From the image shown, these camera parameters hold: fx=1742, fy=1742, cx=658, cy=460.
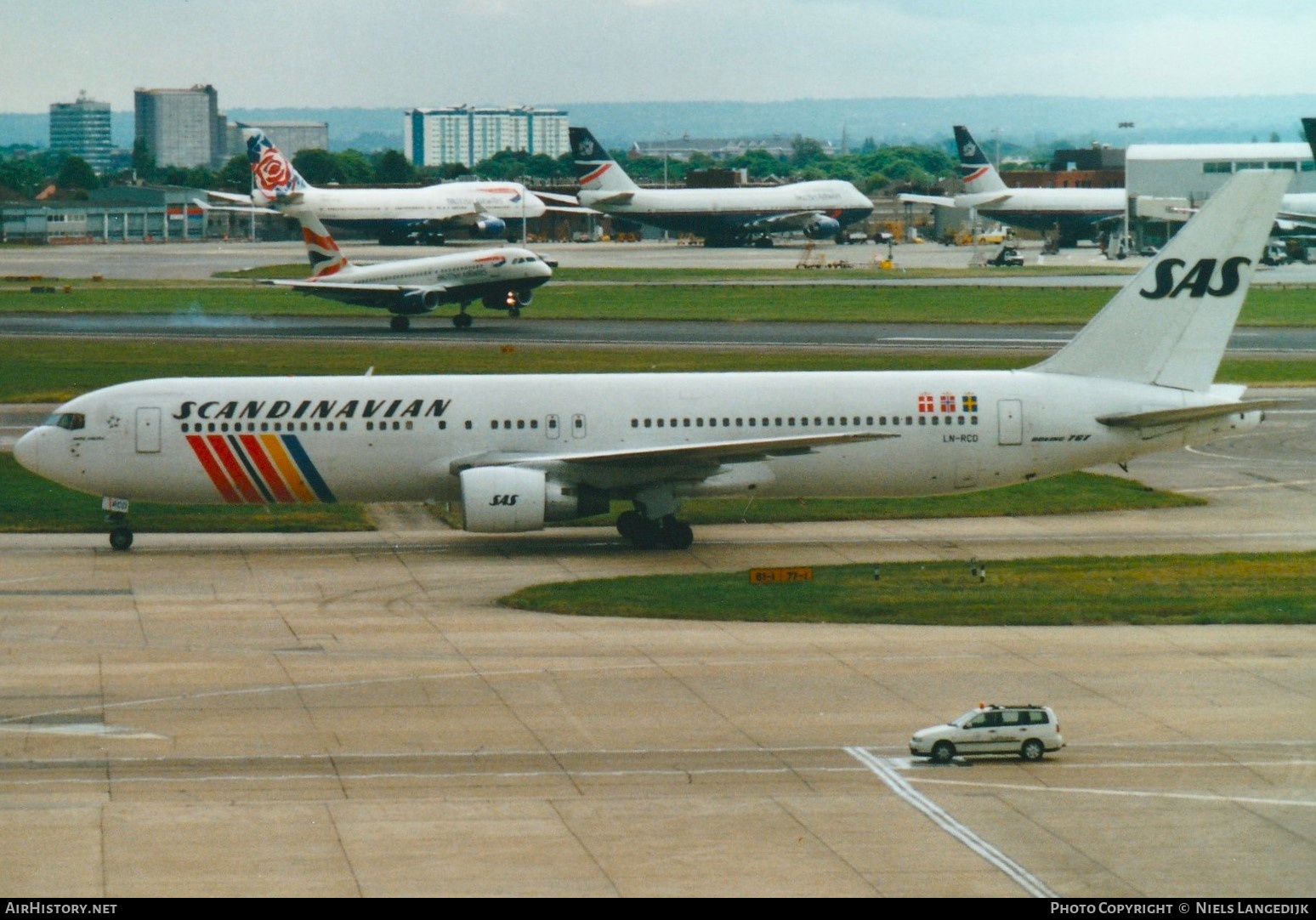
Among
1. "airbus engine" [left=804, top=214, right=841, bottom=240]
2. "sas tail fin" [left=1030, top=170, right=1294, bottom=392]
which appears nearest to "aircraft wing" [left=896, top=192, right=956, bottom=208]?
"airbus engine" [left=804, top=214, right=841, bottom=240]

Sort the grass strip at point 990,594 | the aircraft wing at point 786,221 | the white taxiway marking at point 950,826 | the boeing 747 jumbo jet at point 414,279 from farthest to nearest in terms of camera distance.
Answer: the aircraft wing at point 786,221 → the boeing 747 jumbo jet at point 414,279 → the grass strip at point 990,594 → the white taxiway marking at point 950,826

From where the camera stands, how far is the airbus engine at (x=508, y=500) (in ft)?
137

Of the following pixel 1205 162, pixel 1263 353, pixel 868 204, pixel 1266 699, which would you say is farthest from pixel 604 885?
pixel 868 204

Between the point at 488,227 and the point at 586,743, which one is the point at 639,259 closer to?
the point at 488,227

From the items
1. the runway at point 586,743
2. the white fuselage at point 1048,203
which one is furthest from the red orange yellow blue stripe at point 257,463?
the white fuselage at point 1048,203

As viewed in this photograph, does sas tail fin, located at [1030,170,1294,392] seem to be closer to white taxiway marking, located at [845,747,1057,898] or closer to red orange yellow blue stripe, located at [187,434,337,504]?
red orange yellow blue stripe, located at [187,434,337,504]

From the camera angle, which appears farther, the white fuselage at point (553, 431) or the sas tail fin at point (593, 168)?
the sas tail fin at point (593, 168)

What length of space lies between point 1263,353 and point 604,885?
2766 inches

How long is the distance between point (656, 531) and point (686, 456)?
2550mm

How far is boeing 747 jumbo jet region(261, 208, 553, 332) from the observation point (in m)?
97.4

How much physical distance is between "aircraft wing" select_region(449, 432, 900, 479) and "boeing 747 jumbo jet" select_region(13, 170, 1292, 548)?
0.35 feet

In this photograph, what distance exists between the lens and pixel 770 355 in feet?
265

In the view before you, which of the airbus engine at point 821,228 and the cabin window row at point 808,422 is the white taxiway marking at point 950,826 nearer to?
the cabin window row at point 808,422

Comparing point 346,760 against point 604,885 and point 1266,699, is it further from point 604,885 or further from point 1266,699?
point 1266,699
